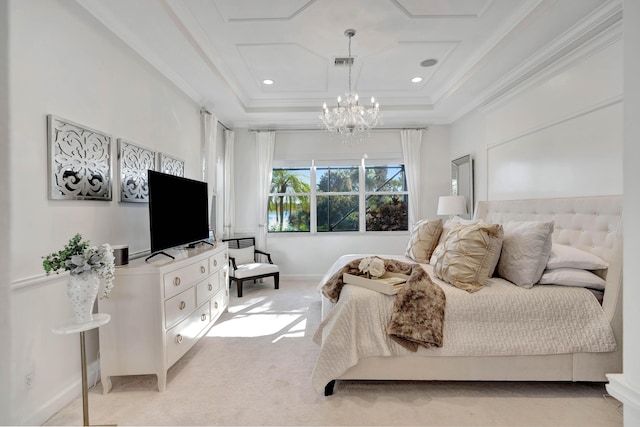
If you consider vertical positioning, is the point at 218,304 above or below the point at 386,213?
below

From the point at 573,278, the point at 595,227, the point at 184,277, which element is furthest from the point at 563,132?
the point at 184,277

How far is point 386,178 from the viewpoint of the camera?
5461mm

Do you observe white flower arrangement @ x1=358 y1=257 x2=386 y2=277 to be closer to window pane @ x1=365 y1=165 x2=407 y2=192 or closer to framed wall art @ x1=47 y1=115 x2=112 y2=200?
framed wall art @ x1=47 y1=115 x2=112 y2=200

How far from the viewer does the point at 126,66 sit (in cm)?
263

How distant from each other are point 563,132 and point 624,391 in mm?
2798

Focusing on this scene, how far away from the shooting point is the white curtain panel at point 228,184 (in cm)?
503

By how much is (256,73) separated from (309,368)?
10.8 feet

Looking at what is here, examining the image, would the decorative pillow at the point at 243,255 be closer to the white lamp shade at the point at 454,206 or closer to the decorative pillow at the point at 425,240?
the decorative pillow at the point at 425,240

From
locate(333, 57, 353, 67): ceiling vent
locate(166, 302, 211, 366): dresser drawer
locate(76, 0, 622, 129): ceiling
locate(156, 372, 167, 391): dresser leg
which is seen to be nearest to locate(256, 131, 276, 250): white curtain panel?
locate(76, 0, 622, 129): ceiling

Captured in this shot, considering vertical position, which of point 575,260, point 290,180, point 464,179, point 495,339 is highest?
point 290,180

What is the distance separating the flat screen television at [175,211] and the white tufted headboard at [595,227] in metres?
3.13

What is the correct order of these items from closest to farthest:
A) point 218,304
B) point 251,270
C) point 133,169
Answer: point 133,169 → point 218,304 → point 251,270

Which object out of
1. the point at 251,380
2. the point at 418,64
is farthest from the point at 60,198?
the point at 418,64

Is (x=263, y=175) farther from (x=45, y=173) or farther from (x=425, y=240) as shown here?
(x=45, y=173)
